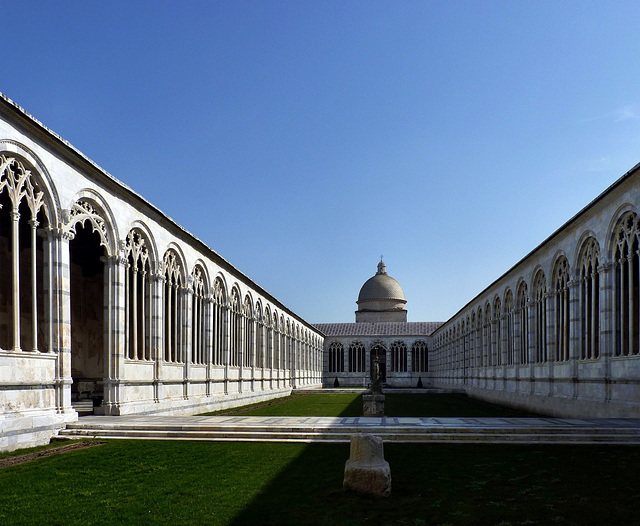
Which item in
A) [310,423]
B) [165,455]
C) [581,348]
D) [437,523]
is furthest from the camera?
[581,348]

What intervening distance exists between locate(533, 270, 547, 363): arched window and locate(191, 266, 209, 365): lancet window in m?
15.4

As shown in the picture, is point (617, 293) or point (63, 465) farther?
point (617, 293)

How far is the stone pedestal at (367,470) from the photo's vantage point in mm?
9539

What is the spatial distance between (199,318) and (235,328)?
6.97 meters

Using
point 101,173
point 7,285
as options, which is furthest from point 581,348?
point 7,285

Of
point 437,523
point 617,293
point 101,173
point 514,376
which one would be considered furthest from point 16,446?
point 514,376

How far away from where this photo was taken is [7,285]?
2164 cm

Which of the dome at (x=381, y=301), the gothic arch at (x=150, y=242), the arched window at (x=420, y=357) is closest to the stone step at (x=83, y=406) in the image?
the gothic arch at (x=150, y=242)

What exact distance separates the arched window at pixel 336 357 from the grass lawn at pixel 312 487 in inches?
2542

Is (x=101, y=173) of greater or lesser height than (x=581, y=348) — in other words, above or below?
above

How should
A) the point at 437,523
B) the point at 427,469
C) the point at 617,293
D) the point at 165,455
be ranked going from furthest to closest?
the point at 617,293
the point at 165,455
the point at 427,469
the point at 437,523

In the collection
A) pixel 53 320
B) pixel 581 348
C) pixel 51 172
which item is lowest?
pixel 581 348

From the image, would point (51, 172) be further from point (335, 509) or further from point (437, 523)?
point (437, 523)

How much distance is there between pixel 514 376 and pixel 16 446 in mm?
25412
